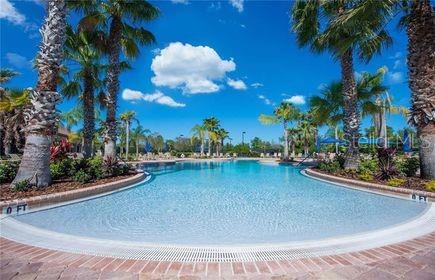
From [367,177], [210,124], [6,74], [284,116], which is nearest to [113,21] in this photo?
[367,177]

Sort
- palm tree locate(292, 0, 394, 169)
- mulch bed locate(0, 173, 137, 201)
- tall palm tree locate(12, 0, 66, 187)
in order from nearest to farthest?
mulch bed locate(0, 173, 137, 201) → tall palm tree locate(12, 0, 66, 187) → palm tree locate(292, 0, 394, 169)

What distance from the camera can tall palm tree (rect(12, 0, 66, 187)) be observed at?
795 cm

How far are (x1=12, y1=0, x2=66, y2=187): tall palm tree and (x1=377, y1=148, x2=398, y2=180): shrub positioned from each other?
443 inches

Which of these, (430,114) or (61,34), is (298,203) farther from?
(61,34)

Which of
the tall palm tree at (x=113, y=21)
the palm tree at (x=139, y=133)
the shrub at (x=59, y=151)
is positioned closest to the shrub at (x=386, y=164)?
the tall palm tree at (x=113, y=21)

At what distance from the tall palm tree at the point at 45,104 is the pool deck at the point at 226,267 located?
5039 millimetres

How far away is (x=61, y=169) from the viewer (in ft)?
34.7

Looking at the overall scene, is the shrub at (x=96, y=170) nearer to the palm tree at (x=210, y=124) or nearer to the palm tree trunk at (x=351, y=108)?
the palm tree trunk at (x=351, y=108)

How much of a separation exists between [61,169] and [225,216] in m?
7.28

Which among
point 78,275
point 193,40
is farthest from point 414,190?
point 193,40

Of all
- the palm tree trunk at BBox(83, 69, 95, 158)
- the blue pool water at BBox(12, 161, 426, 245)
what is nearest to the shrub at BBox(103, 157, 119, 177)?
the blue pool water at BBox(12, 161, 426, 245)

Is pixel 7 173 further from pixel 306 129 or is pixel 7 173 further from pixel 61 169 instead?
pixel 306 129

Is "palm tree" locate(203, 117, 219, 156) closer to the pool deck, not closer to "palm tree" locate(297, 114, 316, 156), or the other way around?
"palm tree" locate(297, 114, 316, 156)

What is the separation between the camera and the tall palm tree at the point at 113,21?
1298cm
